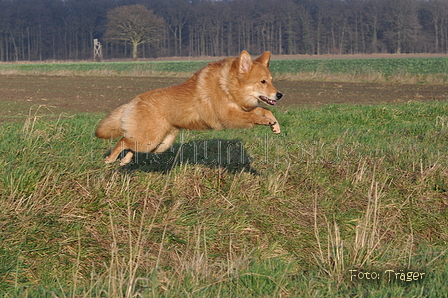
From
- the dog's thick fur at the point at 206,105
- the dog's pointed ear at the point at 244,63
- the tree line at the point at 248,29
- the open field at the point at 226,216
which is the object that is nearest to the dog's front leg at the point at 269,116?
the dog's thick fur at the point at 206,105

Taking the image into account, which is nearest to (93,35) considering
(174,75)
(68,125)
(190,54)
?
(190,54)

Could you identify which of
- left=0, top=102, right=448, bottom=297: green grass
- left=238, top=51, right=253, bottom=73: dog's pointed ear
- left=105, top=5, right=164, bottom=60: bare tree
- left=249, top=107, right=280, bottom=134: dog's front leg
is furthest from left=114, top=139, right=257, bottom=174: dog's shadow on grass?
left=105, top=5, right=164, bottom=60: bare tree

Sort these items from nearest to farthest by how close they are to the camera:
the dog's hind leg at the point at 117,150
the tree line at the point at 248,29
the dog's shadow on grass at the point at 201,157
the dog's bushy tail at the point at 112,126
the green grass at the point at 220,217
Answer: the green grass at the point at 220,217 → the dog's hind leg at the point at 117,150 → the dog's bushy tail at the point at 112,126 → the dog's shadow on grass at the point at 201,157 → the tree line at the point at 248,29

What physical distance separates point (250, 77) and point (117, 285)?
3.24m

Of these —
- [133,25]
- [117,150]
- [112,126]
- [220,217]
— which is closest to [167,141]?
[117,150]

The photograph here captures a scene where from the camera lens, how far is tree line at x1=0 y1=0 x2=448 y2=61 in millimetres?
113500

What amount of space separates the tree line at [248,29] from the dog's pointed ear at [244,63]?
4196 inches

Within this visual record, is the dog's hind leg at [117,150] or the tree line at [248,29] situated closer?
the dog's hind leg at [117,150]

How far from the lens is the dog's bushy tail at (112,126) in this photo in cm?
727

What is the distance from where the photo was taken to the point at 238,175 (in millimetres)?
7891

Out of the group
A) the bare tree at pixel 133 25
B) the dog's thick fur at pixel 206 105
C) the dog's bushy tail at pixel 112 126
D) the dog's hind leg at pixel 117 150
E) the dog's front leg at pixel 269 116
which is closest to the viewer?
the dog's front leg at pixel 269 116

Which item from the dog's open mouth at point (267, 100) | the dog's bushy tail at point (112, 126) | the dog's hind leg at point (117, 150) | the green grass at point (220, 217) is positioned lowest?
the green grass at point (220, 217)

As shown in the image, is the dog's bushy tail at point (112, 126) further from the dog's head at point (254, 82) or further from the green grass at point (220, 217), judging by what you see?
the dog's head at point (254, 82)

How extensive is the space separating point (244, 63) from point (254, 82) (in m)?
0.29
